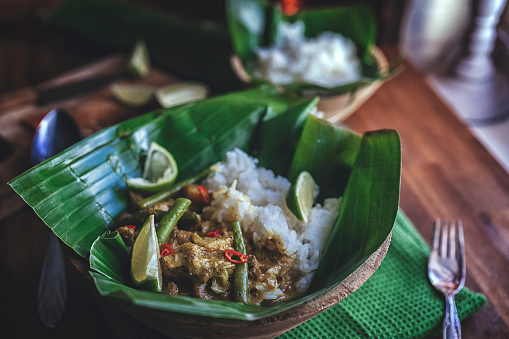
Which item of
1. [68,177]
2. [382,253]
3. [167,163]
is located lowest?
[382,253]

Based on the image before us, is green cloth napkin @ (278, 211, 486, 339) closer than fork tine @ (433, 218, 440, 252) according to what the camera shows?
Yes

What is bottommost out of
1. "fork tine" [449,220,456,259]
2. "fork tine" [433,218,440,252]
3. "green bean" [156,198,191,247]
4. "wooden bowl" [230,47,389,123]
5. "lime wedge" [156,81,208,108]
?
"fork tine" [449,220,456,259]

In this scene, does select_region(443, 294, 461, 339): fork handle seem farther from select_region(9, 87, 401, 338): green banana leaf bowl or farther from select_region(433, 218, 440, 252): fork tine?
select_region(9, 87, 401, 338): green banana leaf bowl

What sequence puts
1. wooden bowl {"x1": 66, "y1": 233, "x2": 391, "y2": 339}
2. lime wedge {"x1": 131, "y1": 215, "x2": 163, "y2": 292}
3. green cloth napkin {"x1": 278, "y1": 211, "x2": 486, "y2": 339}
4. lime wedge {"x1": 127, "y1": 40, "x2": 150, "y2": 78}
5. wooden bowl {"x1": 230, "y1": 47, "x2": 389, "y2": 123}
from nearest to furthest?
1. wooden bowl {"x1": 66, "y1": 233, "x2": 391, "y2": 339}
2. lime wedge {"x1": 131, "y1": 215, "x2": 163, "y2": 292}
3. green cloth napkin {"x1": 278, "y1": 211, "x2": 486, "y2": 339}
4. wooden bowl {"x1": 230, "y1": 47, "x2": 389, "y2": 123}
5. lime wedge {"x1": 127, "y1": 40, "x2": 150, "y2": 78}

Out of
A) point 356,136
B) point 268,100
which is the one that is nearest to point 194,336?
point 356,136

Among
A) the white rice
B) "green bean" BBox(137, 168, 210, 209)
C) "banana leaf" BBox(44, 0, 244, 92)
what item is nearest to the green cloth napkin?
"green bean" BBox(137, 168, 210, 209)

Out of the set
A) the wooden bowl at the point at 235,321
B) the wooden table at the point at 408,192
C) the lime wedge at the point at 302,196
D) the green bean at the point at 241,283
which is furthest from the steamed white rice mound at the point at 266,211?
the wooden table at the point at 408,192

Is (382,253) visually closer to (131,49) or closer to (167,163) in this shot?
(167,163)
